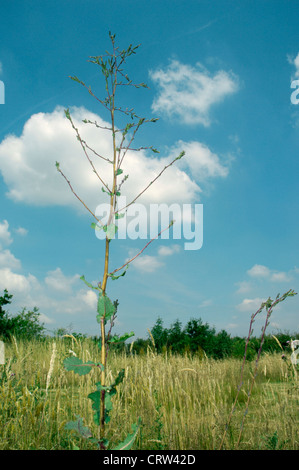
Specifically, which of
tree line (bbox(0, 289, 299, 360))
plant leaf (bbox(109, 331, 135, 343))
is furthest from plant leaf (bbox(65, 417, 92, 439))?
tree line (bbox(0, 289, 299, 360))

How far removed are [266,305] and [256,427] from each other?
218cm

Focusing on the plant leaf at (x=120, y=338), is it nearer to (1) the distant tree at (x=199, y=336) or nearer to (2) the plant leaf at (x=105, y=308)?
(2) the plant leaf at (x=105, y=308)

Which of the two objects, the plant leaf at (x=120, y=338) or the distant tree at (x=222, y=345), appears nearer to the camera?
the plant leaf at (x=120, y=338)

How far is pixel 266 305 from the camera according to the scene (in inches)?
97.0

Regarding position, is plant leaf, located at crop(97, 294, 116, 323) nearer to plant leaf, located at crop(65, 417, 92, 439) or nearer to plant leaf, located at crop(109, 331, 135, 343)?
plant leaf, located at crop(109, 331, 135, 343)

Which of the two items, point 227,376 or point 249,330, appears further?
point 227,376

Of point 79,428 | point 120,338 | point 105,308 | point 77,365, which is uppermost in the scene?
point 105,308

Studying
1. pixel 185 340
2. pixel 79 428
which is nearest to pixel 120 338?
pixel 79 428

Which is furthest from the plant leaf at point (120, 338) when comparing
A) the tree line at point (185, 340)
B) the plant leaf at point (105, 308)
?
the tree line at point (185, 340)

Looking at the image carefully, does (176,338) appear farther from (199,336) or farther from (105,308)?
(105,308)
